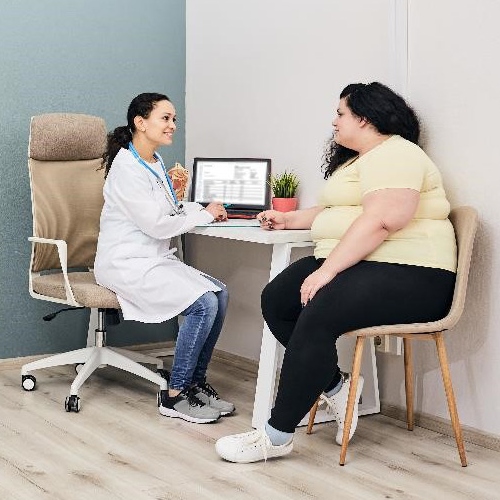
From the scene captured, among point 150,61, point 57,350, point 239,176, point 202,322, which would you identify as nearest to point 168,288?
point 202,322

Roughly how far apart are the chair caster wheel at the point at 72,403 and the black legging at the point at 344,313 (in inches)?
35.8

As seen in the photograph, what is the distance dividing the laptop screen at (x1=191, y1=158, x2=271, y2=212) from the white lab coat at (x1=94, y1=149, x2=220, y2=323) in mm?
437

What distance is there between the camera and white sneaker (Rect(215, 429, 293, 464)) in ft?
9.00

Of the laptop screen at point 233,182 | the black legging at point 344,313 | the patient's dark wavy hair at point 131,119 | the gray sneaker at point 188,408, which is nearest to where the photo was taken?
the black legging at point 344,313

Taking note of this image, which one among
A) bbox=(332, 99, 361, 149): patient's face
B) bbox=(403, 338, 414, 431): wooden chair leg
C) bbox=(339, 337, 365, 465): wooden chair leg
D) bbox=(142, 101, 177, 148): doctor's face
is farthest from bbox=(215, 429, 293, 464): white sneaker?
bbox=(142, 101, 177, 148): doctor's face

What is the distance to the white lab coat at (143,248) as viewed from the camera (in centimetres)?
332

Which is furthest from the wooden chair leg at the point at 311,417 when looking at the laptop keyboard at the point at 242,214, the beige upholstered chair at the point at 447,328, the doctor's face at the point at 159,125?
the doctor's face at the point at 159,125

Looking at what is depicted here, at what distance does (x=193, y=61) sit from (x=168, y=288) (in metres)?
1.46

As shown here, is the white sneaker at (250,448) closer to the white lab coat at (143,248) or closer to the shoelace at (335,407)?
the shoelace at (335,407)

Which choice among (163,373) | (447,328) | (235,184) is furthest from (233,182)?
(447,328)

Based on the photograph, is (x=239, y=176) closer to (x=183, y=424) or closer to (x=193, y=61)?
(x=193, y=61)

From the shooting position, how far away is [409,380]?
3.14 m

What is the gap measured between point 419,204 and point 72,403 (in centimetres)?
145

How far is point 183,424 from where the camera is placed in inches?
127
